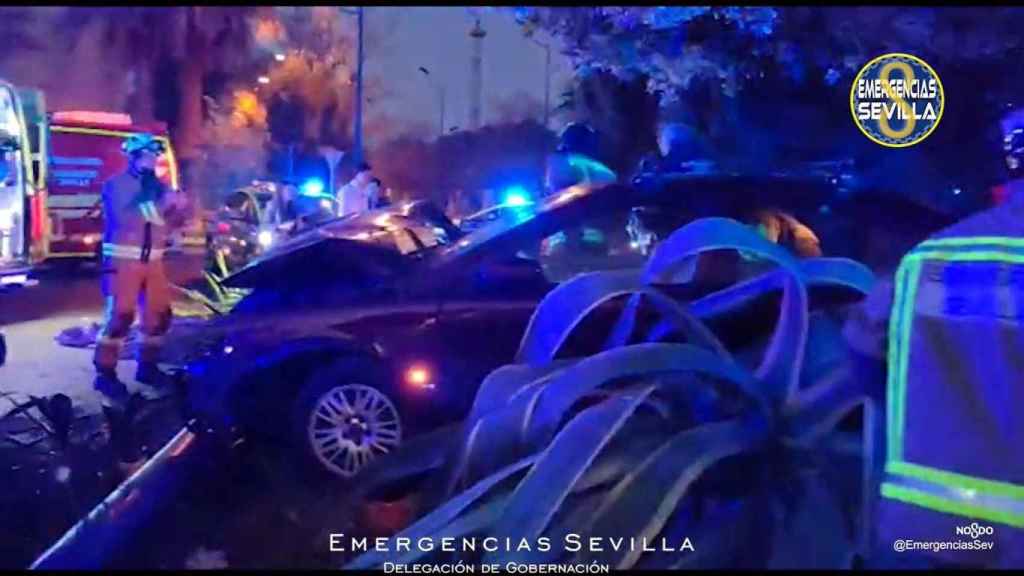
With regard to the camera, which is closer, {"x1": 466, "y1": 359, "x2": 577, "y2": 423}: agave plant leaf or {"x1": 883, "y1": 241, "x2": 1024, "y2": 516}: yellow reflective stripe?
{"x1": 883, "y1": 241, "x2": 1024, "y2": 516}: yellow reflective stripe

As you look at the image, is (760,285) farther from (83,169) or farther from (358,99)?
(83,169)

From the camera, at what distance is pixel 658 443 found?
Answer: 3486 mm

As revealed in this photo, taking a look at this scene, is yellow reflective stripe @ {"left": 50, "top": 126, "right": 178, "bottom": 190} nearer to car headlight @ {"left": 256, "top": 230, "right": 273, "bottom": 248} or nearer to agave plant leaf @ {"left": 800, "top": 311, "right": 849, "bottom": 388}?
car headlight @ {"left": 256, "top": 230, "right": 273, "bottom": 248}

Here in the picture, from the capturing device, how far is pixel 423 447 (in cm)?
367

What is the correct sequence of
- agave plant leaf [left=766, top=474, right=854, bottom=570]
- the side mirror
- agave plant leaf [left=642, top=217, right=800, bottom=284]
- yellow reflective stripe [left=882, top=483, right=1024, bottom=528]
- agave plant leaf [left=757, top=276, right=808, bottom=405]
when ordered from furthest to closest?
the side mirror < agave plant leaf [left=642, top=217, right=800, bottom=284] < agave plant leaf [left=757, top=276, right=808, bottom=405] < agave plant leaf [left=766, top=474, right=854, bottom=570] < yellow reflective stripe [left=882, top=483, right=1024, bottom=528]

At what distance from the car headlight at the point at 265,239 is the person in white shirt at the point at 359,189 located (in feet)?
0.90

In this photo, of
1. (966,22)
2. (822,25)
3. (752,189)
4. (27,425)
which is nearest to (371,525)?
(27,425)

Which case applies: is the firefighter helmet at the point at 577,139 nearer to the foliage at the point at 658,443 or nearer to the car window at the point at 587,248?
the car window at the point at 587,248

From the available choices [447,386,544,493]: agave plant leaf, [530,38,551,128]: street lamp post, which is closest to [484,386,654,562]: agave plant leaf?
[447,386,544,493]: agave plant leaf

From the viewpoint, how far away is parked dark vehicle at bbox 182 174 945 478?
3.75m

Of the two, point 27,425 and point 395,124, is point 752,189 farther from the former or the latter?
point 27,425

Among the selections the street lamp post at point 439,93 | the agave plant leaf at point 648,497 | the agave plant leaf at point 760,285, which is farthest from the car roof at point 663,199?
the agave plant leaf at point 648,497

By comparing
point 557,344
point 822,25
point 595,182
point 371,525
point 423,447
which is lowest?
point 371,525

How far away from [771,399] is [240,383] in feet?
5.89
